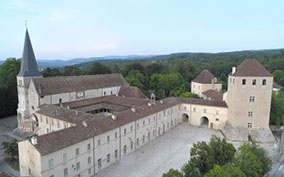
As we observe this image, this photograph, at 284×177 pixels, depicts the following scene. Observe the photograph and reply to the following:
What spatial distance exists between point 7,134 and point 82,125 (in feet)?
83.5

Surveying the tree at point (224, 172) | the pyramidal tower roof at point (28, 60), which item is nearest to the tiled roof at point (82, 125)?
the pyramidal tower roof at point (28, 60)

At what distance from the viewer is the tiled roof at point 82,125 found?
869 inches

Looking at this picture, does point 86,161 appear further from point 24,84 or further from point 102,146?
point 24,84

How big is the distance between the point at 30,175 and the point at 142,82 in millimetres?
54329

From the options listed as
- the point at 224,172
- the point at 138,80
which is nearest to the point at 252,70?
the point at 224,172

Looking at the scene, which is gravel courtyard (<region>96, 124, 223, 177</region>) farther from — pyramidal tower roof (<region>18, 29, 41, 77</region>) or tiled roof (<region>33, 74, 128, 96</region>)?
pyramidal tower roof (<region>18, 29, 41, 77</region>)

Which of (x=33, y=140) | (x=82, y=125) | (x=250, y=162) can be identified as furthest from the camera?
(x=82, y=125)

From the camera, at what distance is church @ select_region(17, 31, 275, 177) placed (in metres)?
22.9

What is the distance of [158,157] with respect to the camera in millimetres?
30578

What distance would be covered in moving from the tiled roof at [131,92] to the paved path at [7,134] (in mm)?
24851

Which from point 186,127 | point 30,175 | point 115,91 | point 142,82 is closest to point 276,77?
point 142,82

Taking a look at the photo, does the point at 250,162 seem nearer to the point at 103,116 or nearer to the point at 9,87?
the point at 103,116

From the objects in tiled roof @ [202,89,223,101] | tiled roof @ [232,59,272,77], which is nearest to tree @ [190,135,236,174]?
tiled roof @ [232,59,272,77]

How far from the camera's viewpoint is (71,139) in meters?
→ 23.7
